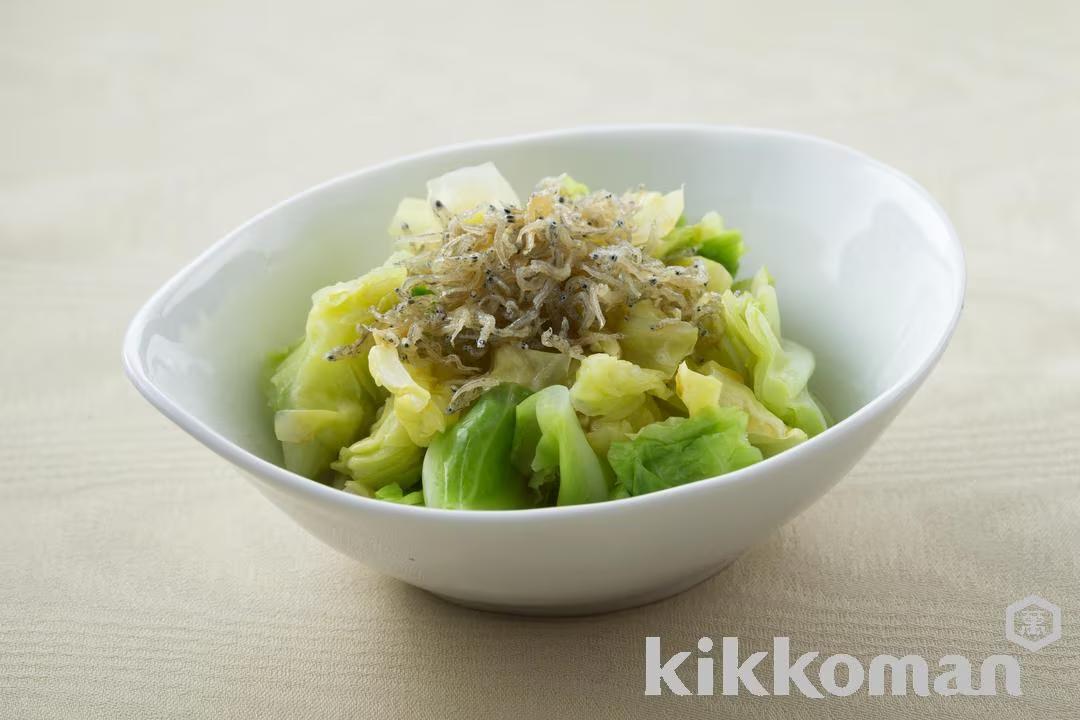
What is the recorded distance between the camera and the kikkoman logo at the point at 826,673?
77.9 inches

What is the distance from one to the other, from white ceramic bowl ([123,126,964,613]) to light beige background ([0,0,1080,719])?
215mm

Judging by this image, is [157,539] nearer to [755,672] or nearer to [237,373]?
[237,373]

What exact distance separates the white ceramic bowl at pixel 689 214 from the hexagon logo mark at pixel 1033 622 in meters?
0.47

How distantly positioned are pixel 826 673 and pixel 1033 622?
1.43ft

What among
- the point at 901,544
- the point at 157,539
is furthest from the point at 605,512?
the point at 157,539

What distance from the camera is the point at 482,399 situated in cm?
206

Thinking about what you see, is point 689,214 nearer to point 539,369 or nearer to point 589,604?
point 539,369

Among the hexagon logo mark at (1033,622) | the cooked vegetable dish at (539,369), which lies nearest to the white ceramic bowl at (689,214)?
the cooked vegetable dish at (539,369)

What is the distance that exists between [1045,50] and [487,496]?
13.1 feet

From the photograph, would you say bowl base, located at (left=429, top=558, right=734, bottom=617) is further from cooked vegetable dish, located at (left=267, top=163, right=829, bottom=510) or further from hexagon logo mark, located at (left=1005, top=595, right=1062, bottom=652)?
hexagon logo mark, located at (left=1005, top=595, right=1062, bottom=652)

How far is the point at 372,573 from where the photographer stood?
92.4 inches

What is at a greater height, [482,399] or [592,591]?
[482,399]

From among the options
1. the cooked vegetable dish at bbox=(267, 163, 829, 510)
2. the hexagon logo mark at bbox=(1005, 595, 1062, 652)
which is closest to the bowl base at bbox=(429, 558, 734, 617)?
the cooked vegetable dish at bbox=(267, 163, 829, 510)

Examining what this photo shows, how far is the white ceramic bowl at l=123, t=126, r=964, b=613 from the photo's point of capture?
174cm
